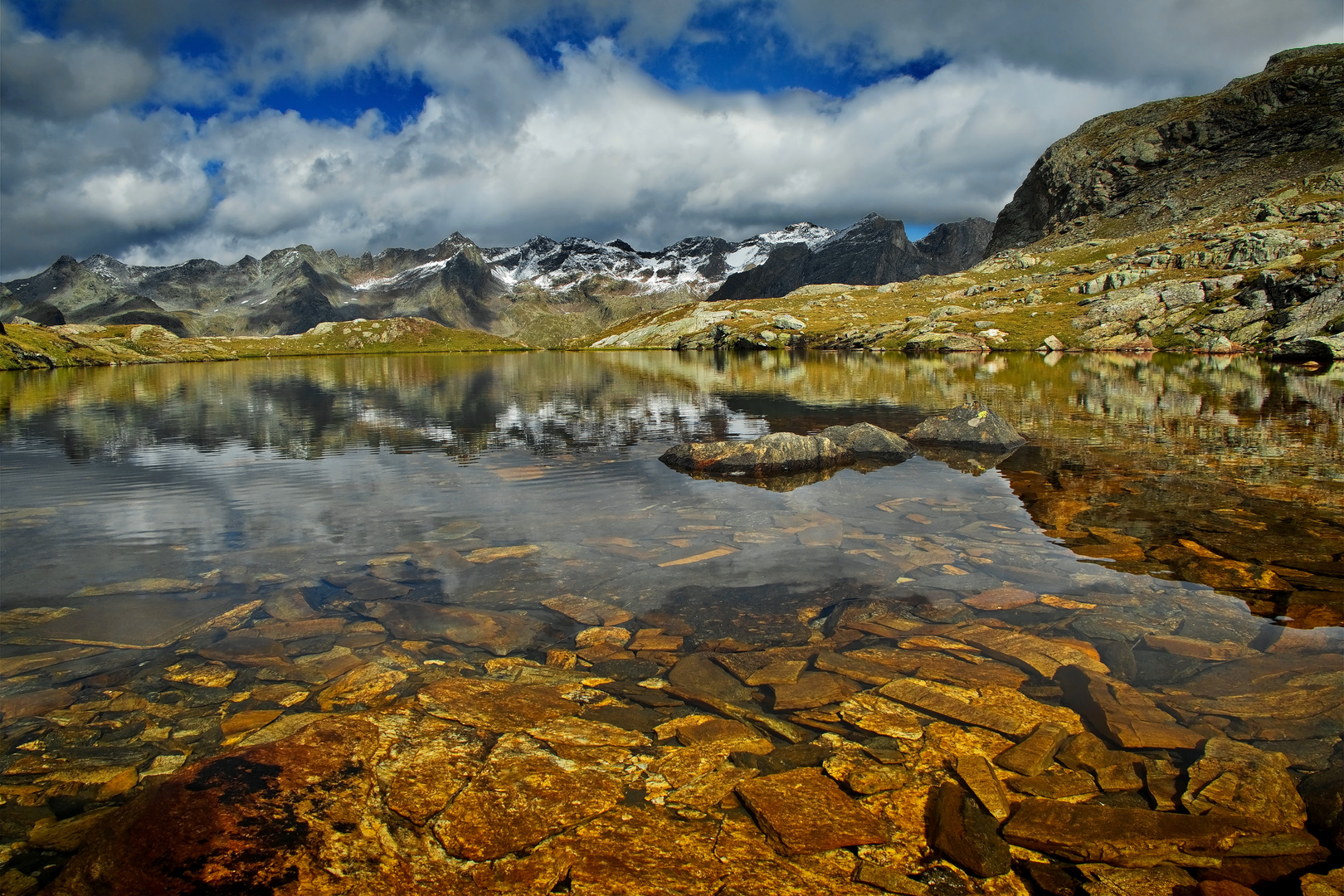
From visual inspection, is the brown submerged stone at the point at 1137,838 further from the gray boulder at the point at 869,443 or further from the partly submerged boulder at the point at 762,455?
the gray boulder at the point at 869,443

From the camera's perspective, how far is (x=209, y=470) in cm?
2906

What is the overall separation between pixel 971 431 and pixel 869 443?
5.95m

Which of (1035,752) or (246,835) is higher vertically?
(246,835)

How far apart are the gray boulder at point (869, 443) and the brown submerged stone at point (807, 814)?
895 inches

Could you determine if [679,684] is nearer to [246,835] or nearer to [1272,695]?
[246,835]

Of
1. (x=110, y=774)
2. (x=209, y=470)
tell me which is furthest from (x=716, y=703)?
(x=209, y=470)

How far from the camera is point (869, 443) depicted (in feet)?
98.3

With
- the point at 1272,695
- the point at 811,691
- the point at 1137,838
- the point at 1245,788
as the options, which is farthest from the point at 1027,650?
the point at 1137,838

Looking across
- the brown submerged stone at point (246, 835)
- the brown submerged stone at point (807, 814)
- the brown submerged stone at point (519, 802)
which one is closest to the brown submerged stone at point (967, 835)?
the brown submerged stone at point (807, 814)

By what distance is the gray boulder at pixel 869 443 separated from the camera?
29.5 metres

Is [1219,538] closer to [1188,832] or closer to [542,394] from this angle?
[1188,832]

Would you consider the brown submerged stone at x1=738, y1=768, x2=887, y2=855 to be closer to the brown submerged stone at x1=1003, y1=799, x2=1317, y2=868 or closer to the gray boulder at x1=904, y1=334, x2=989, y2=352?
the brown submerged stone at x1=1003, y1=799, x2=1317, y2=868

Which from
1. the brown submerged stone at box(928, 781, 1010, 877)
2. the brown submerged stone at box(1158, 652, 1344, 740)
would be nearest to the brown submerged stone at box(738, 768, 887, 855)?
the brown submerged stone at box(928, 781, 1010, 877)

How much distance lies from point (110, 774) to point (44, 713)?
2414 millimetres
